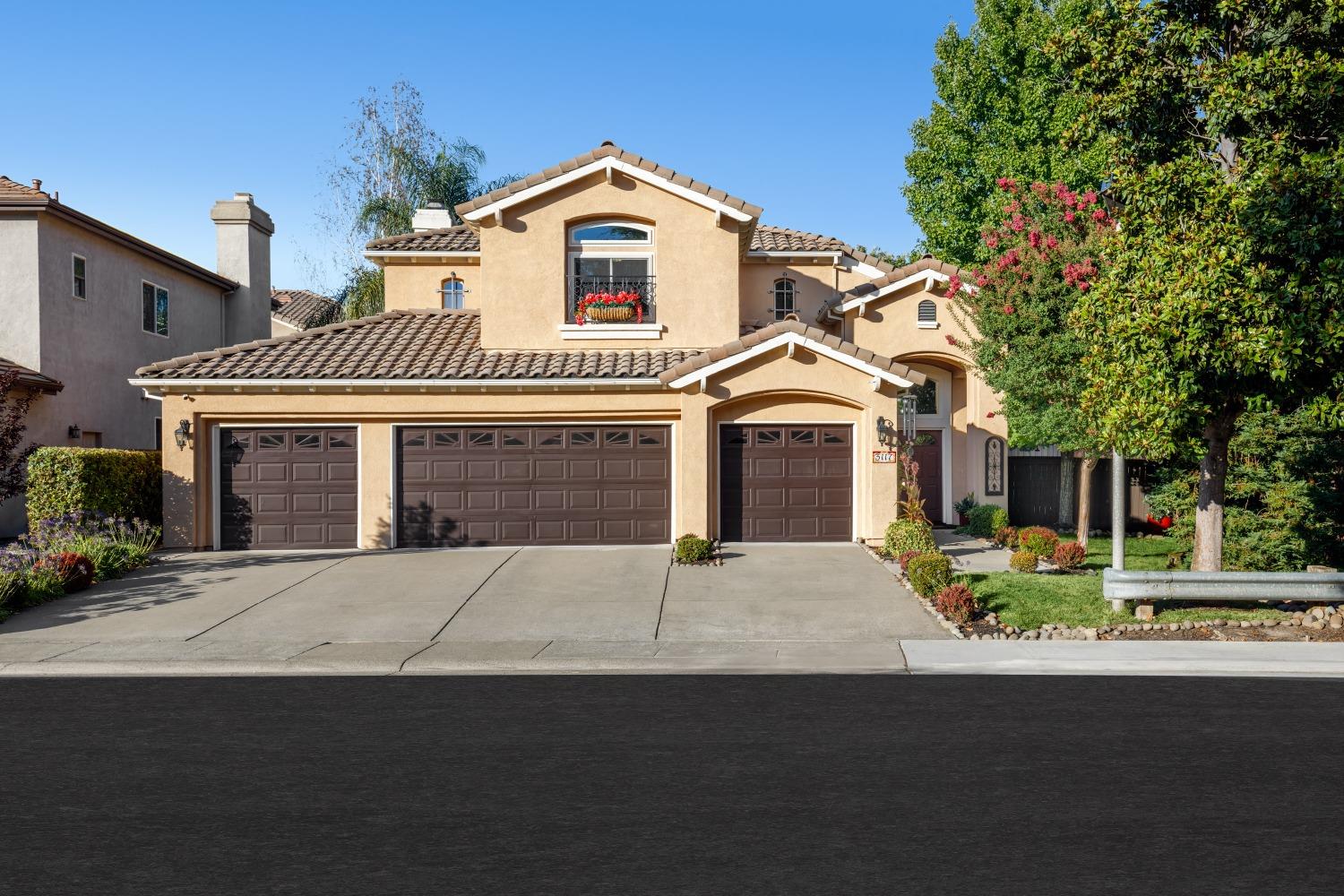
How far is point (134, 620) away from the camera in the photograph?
13.8m

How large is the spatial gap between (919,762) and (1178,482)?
499 inches

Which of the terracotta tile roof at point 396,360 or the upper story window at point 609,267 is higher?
the upper story window at point 609,267

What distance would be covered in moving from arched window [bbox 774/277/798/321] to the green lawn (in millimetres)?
10660

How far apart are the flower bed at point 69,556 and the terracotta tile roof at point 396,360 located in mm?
2932

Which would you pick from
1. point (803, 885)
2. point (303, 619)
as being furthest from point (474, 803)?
point (303, 619)

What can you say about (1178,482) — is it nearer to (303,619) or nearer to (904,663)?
(904,663)

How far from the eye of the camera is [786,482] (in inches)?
783

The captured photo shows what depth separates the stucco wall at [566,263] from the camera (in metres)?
21.1

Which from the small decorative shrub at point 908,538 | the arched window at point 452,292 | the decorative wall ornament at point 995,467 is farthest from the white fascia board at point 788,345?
the arched window at point 452,292

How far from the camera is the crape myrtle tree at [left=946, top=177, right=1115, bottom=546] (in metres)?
18.8

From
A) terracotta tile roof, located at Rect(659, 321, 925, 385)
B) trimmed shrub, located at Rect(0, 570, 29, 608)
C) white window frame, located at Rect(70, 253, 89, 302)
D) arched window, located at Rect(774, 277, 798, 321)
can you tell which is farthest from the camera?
arched window, located at Rect(774, 277, 798, 321)

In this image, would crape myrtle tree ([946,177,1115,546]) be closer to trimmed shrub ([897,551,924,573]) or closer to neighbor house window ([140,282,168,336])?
trimmed shrub ([897,551,924,573])

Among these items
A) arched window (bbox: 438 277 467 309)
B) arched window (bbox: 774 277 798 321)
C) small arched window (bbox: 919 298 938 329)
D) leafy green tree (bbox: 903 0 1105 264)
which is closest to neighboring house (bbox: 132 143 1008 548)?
arched window (bbox: 438 277 467 309)

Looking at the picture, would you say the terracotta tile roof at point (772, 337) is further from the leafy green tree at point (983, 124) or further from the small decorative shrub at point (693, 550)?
the leafy green tree at point (983, 124)
